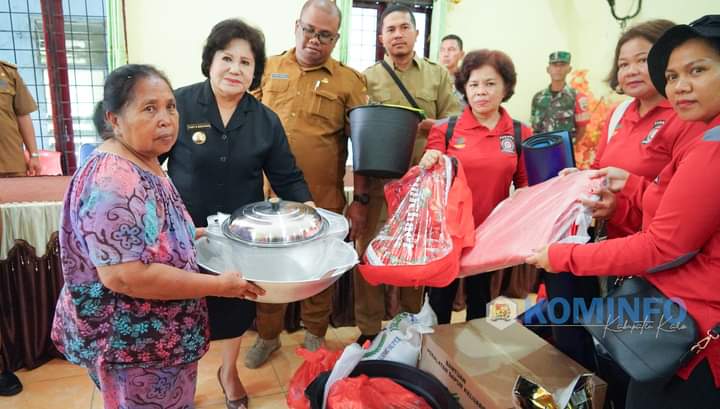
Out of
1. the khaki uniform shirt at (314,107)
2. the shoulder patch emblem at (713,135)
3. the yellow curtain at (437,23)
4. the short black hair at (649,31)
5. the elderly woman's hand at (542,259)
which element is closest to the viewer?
the shoulder patch emblem at (713,135)

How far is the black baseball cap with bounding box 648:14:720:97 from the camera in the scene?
891 millimetres

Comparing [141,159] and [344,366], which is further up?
[141,159]

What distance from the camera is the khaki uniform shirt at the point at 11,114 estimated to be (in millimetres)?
2648

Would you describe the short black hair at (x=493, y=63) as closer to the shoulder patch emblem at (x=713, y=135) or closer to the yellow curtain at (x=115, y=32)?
the shoulder patch emblem at (x=713, y=135)

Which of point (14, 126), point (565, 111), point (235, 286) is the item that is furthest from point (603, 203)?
point (565, 111)

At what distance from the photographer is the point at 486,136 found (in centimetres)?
170

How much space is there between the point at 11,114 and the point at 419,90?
2458 mm

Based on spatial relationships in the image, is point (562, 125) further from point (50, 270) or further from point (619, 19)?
point (50, 270)

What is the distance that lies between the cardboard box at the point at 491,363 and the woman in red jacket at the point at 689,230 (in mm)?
313

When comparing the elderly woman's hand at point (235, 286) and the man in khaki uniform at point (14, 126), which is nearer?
the elderly woman's hand at point (235, 286)

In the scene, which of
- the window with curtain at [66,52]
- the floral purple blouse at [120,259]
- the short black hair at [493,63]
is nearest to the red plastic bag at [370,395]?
the floral purple blouse at [120,259]

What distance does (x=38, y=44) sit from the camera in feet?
12.0

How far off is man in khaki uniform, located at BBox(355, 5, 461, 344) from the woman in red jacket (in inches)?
46.6

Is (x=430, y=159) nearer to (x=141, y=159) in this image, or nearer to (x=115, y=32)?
(x=141, y=159)
